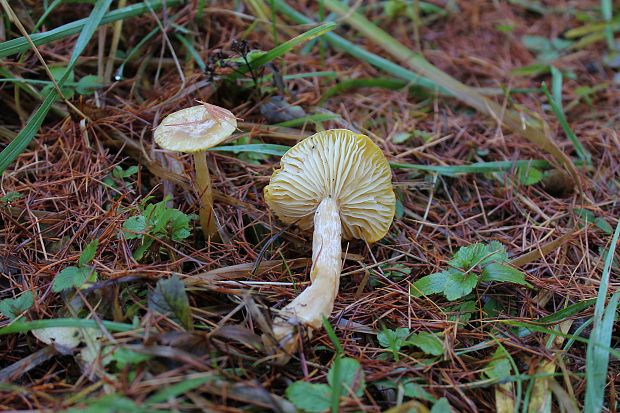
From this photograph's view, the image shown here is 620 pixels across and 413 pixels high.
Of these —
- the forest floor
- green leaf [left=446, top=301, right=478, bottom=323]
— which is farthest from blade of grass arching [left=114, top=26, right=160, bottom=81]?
green leaf [left=446, top=301, right=478, bottom=323]

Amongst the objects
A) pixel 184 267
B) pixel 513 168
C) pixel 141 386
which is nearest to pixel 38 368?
pixel 141 386

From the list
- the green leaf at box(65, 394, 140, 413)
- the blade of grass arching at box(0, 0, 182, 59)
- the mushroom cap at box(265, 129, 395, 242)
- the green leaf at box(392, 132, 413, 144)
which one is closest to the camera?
the green leaf at box(65, 394, 140, 413)

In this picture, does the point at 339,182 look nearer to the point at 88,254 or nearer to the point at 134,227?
the point at 134,227

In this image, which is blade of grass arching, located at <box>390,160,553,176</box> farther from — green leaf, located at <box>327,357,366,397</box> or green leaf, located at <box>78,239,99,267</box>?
green leaf, located at <box>78,239,99,267</box>

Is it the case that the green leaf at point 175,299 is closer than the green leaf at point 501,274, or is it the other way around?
the green leaf at point 175,299

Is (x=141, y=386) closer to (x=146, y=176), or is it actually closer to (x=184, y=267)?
(x=184, y=267)

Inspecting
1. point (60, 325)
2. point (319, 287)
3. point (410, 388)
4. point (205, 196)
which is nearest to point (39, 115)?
point (205, 196)

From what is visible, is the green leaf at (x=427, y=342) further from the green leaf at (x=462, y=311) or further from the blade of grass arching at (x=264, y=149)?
the blade of grass arching at (x=264, y=149)

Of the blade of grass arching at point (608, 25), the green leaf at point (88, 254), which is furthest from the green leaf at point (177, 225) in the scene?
the blade of grass arching at point (608, 25)

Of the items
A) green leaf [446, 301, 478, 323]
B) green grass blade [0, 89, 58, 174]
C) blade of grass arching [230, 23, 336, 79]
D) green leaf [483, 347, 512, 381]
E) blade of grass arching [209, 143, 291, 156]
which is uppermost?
blade of grass arching [230, 23, 336, 79]
